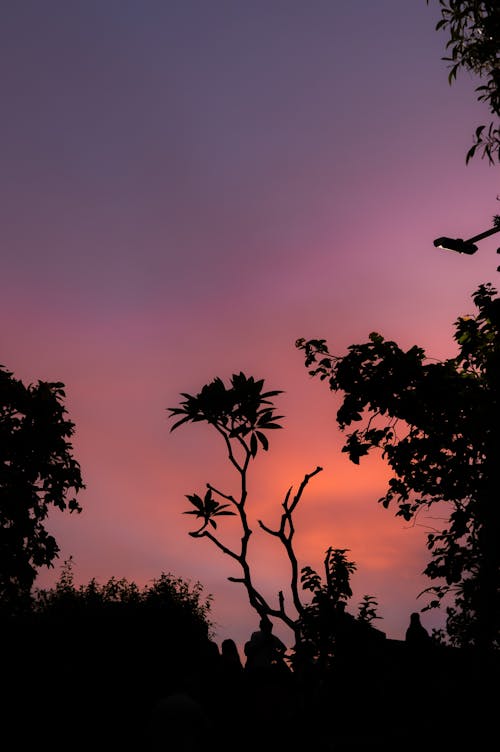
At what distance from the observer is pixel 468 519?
784 inches

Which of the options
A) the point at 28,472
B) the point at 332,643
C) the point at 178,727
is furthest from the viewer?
the point at 28,472

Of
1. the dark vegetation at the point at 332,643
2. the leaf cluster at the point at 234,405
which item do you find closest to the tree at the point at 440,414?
the dark vegetation at the point at 332,643

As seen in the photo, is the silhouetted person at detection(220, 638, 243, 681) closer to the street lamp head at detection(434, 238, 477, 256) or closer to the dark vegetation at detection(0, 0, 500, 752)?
the dark vegetation at detection(0, 0, 500, 752)

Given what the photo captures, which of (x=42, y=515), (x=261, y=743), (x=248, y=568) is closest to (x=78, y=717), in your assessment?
(x=261, y=743)

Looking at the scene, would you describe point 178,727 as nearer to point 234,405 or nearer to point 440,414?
point 234,405

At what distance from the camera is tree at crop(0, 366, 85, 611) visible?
28641mm

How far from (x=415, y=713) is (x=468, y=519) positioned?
807cm

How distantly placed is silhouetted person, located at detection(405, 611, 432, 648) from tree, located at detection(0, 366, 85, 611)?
53.6 ft

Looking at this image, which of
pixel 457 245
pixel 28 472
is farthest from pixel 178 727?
pixel 28 472

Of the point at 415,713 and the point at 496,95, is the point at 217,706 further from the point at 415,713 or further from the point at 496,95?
the point at 496,95

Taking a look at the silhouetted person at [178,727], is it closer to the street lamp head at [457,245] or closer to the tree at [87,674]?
the tree at [87,674]

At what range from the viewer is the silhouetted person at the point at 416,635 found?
55.5ft

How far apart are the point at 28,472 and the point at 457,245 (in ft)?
68.7

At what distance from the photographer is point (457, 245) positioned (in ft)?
46.0
